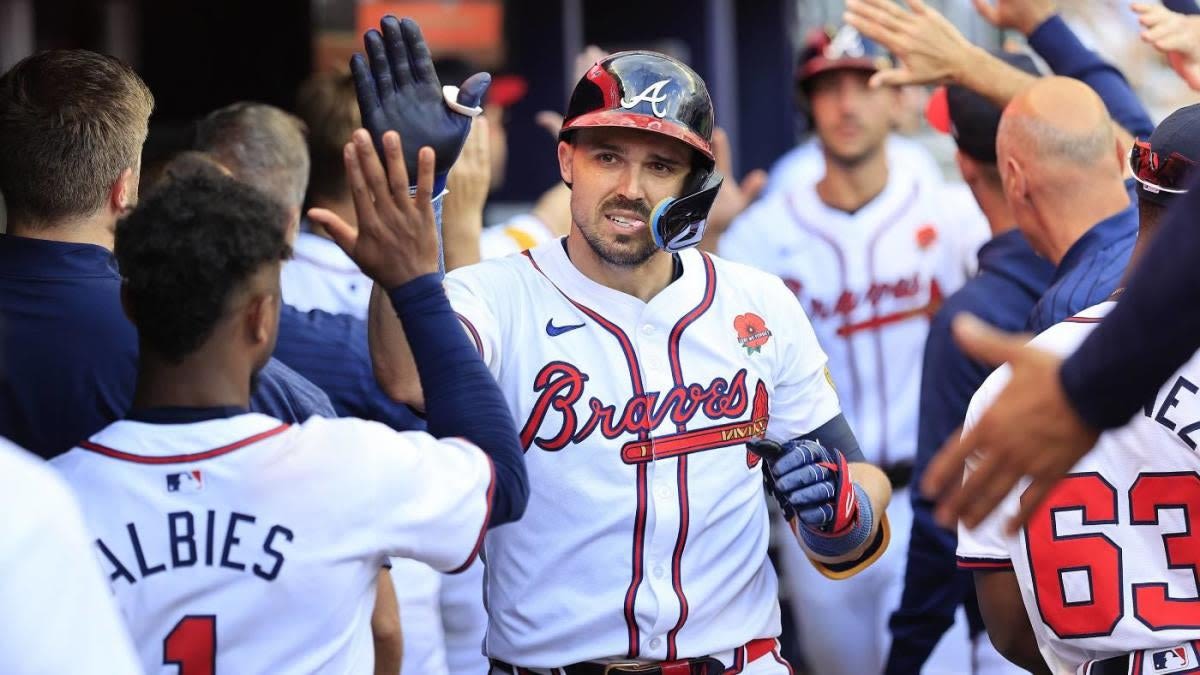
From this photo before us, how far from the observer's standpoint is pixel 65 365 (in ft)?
8.44

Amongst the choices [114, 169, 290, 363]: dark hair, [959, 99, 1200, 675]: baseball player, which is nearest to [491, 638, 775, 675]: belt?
[959, 99, 1200, 675]: baseball player

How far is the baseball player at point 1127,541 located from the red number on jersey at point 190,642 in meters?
1.13

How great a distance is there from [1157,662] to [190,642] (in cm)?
148

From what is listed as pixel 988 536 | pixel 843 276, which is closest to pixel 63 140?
pixel 988 536

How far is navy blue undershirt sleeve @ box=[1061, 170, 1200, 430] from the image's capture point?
166cm

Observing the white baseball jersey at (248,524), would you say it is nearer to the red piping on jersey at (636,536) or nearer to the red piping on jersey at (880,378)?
the red piping on jersey at (636,536)

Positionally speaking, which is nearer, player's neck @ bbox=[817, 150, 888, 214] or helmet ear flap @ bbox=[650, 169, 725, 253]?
helmet ear flap @ bbox=[650, 169, 725, 253]

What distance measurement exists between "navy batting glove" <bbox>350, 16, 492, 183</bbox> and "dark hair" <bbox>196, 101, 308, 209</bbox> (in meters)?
1.20

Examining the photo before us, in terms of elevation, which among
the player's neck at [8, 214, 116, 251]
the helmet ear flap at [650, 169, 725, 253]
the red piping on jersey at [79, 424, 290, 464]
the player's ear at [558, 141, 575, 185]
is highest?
the player's ear at [558, 141, 575, 185]

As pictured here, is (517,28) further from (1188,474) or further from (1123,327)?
(1123,327)

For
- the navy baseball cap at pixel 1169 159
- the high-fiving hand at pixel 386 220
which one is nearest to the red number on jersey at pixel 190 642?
the high-fiving hand at pixel 386 220

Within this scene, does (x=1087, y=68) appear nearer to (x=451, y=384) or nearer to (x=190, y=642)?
(x=451, y=384)

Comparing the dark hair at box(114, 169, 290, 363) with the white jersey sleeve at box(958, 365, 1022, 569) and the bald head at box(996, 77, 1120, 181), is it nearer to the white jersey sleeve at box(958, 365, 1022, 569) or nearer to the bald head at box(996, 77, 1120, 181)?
the white jersey sleeve at box(958, 365, 1022, 569)

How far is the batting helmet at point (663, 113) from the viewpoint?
9.18 ft
